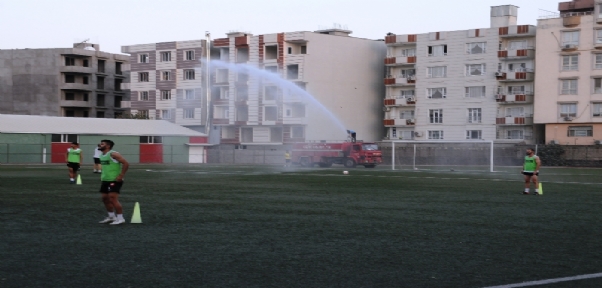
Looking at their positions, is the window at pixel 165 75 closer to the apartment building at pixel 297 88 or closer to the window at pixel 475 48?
the apartment building at pixel 297 88

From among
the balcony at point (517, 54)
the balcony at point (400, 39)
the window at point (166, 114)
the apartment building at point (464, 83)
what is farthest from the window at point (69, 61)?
the balcony at point (517, 54)

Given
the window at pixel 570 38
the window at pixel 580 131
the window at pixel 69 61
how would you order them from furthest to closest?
the window at pixel 69 61 → the window at pixel 570 38 → the window at pixel 580 131

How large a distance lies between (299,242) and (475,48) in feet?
253

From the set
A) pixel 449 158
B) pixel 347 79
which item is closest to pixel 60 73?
pixel 347 79

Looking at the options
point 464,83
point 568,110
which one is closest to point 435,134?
point 464,83

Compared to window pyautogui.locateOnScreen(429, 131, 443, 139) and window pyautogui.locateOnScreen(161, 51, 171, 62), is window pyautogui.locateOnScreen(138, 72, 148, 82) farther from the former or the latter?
window pyautogui.locateOnScreen(429, 131, 443, 139)

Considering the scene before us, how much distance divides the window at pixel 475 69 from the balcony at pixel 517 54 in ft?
8.74

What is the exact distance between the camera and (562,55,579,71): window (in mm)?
81562

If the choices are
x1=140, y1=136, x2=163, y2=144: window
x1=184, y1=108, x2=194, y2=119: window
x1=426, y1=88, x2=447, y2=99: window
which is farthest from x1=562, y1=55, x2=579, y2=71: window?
x1=184, y1=108, x2=194, y2=119: window

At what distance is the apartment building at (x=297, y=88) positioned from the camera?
95.0m

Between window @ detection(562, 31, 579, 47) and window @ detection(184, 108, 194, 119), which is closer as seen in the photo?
window @ detection(562, 31, 579, 47)

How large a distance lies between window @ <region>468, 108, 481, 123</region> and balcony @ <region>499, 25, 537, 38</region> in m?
8.94

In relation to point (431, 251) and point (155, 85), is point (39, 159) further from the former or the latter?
A: point (431, 251)

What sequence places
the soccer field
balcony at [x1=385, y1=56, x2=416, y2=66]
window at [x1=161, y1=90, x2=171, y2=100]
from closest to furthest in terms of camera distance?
the soccer field
balcony at [x1=385, y1=56, x2=416, y2=66]
window at [x1=161, y1=90, x2=171, y2=100]
